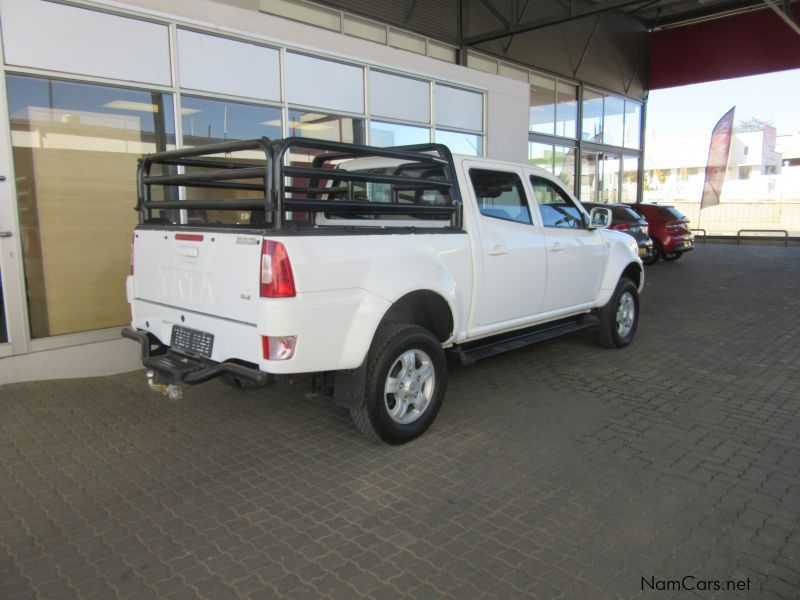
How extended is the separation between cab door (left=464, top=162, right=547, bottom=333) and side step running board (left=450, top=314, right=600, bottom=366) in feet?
Result: 0.67

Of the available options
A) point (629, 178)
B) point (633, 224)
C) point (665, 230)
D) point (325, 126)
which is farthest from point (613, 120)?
point (325, 126)

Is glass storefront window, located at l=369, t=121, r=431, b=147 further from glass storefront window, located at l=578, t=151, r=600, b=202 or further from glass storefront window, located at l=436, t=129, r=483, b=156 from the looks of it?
glass storefront window, located at l=578, t=151, r=600, b=202

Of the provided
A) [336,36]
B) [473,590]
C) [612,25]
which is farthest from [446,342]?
[612,25]

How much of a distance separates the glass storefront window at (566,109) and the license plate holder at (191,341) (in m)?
17.0

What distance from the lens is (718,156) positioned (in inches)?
906

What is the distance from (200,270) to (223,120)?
Answer: 3927 millimetres

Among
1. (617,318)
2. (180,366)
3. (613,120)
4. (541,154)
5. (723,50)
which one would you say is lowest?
(617,318)

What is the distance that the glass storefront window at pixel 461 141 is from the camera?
1039 centimetres

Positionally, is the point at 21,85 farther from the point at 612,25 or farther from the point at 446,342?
the point at 612,25

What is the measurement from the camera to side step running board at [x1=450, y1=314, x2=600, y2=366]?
482 cm

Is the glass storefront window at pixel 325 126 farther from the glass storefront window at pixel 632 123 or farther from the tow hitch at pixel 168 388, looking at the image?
the glass storefront window at pixel 632 123

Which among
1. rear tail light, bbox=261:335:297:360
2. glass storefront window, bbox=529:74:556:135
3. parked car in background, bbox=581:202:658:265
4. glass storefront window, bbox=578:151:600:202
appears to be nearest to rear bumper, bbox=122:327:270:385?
rear tail light, bbox=261:335:297:360

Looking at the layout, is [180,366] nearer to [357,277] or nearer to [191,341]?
[191,341]

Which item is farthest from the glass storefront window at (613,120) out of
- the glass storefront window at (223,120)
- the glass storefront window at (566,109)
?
the glass storefront window at (223,120)
